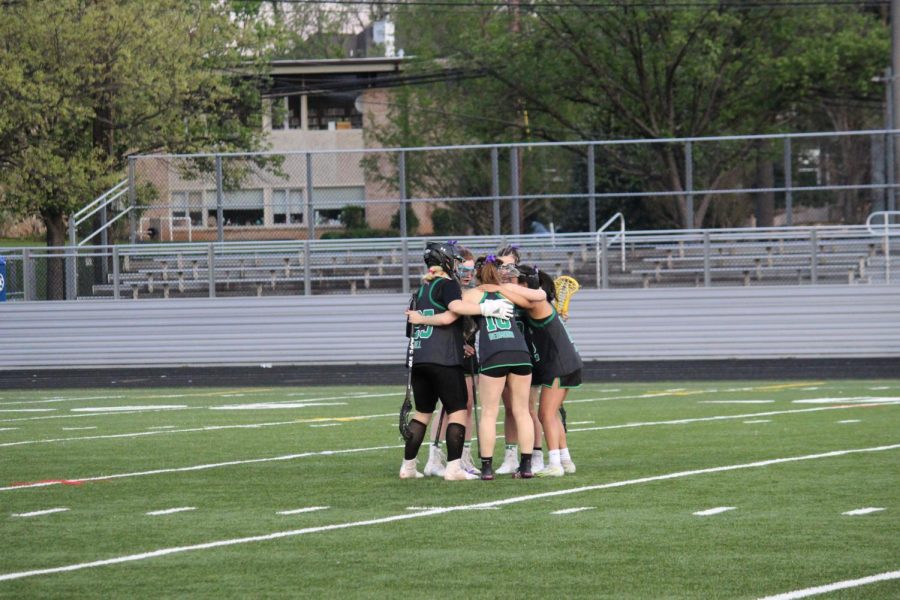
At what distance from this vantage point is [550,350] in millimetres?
11953

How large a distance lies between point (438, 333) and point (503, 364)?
54 centimetres

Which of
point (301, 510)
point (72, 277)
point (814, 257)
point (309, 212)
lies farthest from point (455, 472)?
point (72, 277)

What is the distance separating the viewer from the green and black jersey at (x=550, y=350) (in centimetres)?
1188

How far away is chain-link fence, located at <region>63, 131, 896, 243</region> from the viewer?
96.5 ft

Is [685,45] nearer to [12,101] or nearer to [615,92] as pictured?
[615,92]

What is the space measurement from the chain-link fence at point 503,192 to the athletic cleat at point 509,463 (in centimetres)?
1683

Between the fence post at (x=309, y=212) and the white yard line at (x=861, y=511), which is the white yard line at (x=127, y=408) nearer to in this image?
the fence post at (x=309, y=212)

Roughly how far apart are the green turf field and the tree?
16.5 meters

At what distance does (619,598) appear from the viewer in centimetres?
722

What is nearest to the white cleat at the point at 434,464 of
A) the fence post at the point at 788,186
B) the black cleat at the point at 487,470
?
the black cleat at the point at 487,470

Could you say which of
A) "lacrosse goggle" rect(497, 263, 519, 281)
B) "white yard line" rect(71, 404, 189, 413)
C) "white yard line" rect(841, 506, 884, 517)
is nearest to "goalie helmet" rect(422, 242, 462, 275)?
"lacrosse goggle" rect(497, 263, 519, 281)

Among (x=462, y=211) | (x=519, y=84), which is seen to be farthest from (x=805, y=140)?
(x=519, y=84)

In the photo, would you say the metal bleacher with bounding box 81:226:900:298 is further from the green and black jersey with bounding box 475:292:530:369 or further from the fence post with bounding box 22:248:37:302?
the green and black jersey with bounding box 475:292:530:369

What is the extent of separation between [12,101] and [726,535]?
25504mm
